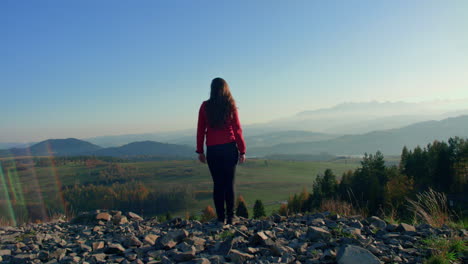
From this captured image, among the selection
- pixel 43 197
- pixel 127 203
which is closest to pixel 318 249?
pixel 127 203

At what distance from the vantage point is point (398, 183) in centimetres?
3866

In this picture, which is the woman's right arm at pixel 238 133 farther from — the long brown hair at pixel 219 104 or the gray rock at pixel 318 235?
the gray rock at pixel 318 235

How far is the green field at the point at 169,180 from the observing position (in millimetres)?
90188

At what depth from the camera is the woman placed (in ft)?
18.2

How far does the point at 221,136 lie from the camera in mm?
5609

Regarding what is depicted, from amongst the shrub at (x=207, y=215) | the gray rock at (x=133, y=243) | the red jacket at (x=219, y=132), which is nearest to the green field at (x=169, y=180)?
the shrub at (x=207, y=215)

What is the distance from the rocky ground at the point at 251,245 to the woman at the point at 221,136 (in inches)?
39.0

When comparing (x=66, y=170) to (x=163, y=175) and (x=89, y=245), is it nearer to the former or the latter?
(x=163, y=175)

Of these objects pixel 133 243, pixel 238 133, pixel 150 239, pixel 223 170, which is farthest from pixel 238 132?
pixel 133 243

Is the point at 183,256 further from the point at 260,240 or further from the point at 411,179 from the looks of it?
the point at 411,179

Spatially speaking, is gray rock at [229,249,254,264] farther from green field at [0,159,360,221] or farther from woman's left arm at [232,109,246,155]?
green field at [0,159,360,221]

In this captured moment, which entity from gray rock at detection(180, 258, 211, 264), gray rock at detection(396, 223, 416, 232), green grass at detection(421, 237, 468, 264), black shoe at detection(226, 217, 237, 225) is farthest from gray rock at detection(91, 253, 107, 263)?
gray rock at detection(396, 223, 416, 232)

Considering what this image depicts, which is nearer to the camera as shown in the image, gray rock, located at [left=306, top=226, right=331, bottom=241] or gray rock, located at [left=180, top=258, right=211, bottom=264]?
gray rock, located at [left=180, top=258, right=211, bottom=264]

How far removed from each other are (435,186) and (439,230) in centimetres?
4101
